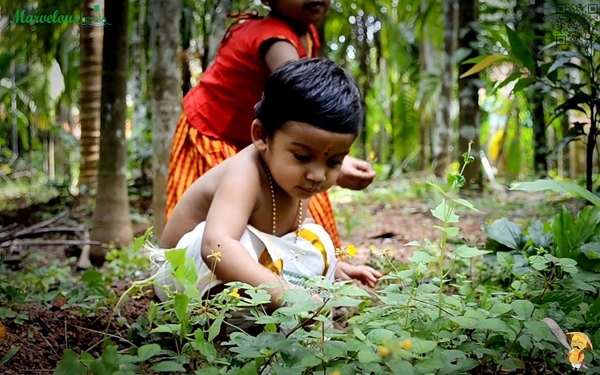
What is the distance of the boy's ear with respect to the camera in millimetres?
2121

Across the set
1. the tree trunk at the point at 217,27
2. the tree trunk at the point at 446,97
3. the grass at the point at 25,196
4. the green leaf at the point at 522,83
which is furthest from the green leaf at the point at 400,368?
the tree trunk at the point at 446,97

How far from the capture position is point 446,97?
7406 millimetres

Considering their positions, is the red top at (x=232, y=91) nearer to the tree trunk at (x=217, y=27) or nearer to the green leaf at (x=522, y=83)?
the green leaf at (x=522, y=83)

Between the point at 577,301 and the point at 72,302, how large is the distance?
159 centimetres

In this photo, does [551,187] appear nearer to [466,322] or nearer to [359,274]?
[466,322]

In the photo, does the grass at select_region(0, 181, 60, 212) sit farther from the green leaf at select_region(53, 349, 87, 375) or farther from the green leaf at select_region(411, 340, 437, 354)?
the green leaf at select_region(411, 340, 437, 354)

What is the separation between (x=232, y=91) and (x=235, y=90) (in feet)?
0.05

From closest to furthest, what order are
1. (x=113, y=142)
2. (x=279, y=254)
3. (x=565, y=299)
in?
(x=565, y=299)
(x=279, y=254)
(x=113, y=142)

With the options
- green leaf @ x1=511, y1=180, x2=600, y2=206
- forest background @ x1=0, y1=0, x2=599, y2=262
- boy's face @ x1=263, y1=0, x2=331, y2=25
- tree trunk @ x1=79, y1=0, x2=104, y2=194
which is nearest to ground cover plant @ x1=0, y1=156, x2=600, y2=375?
green leaf @ x1=511, y1=180, x2=600, y2=206

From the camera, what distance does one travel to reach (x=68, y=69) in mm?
8258

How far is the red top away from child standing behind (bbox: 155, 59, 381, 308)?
61 centimetres

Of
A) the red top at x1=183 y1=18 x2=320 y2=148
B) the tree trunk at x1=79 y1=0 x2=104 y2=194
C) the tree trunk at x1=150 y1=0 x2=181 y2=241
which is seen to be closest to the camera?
the red top at x1=183 y1=18 x2=320 y2=148

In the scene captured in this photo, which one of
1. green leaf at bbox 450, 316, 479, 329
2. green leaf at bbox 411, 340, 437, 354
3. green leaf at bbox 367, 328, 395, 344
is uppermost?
green leaf at bbox 450, 316, 479, 329

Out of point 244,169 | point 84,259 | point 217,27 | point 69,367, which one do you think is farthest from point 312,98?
point 217,27
